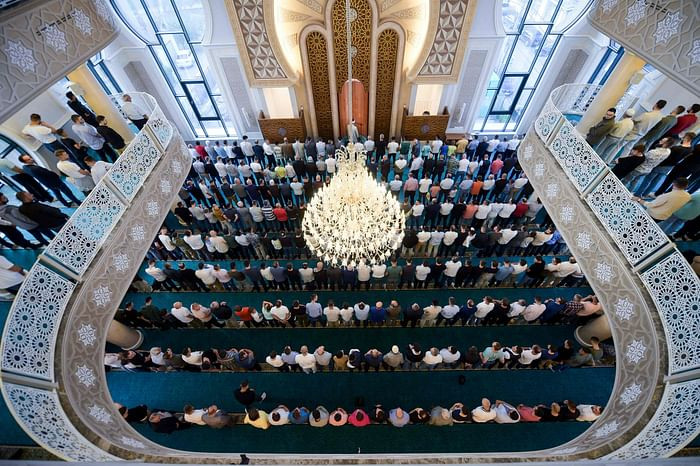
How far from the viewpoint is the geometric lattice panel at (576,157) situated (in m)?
5.53

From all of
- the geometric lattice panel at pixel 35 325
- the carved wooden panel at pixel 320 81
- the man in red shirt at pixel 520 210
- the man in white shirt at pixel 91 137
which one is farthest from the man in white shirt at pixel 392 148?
the geometric lattice panel at pixel 35 325

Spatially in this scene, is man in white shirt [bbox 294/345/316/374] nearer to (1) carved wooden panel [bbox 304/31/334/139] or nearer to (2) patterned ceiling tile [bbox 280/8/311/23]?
(1) carved wooden panel [bbox 304/31/334/139]

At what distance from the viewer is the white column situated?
25.4 ft

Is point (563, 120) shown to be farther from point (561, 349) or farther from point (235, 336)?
point (235, 336)

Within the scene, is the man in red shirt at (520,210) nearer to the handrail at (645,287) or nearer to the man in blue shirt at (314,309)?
the handrail at (645,287)

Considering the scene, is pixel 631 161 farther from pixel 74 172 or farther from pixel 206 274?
pixel 74 172

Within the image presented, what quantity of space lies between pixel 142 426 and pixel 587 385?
26.9 ft

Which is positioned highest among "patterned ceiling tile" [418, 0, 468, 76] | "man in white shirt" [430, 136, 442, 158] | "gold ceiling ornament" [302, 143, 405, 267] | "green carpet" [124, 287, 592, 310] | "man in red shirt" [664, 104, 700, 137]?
"patterned ceiling tile" [418, 0, 468, 76]

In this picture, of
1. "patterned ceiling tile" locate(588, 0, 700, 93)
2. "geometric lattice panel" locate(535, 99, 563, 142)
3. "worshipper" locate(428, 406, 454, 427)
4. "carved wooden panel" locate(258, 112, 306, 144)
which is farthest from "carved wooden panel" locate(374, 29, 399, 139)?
"worshipper" locate(428, 406, 454, 427)

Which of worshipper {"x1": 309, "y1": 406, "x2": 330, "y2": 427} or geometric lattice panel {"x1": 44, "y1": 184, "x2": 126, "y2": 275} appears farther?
worshipper {"x1": 309, "y1": 406, "x2": 330, "y2": 427}

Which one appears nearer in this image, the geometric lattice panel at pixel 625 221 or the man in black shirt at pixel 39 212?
the geometric lattice panel at pixel 625 221

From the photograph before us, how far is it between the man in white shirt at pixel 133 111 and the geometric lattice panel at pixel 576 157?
886cm

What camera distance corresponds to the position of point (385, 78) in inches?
411

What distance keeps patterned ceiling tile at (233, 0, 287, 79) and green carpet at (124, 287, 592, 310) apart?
252 inches
